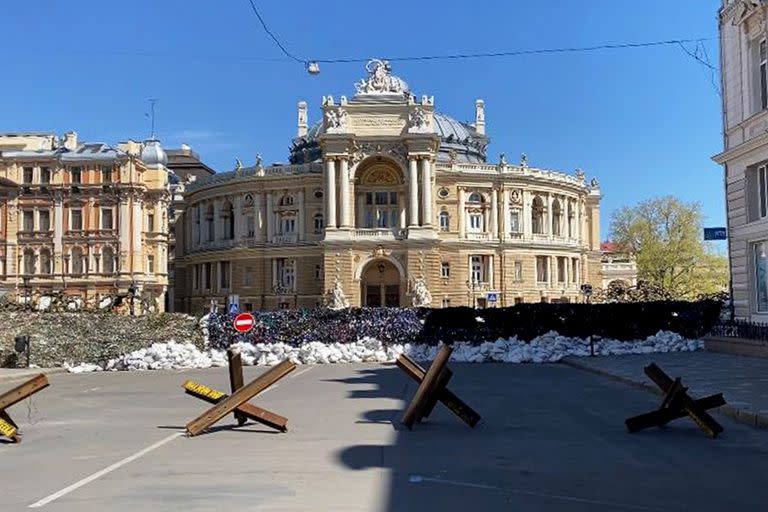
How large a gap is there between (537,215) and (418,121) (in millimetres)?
17169

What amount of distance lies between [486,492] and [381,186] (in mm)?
68454

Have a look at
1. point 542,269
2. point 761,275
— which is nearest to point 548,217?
point 542,269

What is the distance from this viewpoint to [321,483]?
831 centimetres

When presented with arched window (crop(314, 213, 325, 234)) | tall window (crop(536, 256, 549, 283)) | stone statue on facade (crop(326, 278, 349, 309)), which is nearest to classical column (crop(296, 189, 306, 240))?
arched window (crop(314, 213, 325, 234))

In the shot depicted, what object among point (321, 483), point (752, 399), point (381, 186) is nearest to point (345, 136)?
point (381, 186)

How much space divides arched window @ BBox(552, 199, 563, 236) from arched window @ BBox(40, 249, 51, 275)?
47.8m

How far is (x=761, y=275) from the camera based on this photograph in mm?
26391

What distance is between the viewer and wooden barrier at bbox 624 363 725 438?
1110 cm

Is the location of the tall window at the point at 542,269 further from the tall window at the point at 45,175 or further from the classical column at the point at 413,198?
the tall window at the point at 45,175

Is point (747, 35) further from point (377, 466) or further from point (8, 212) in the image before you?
point (8, 212)

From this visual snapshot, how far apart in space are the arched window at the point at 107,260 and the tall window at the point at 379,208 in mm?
23266

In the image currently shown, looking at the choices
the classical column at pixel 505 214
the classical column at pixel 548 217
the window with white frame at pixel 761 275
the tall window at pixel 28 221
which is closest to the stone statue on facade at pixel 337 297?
the classical column at pixel 505 214

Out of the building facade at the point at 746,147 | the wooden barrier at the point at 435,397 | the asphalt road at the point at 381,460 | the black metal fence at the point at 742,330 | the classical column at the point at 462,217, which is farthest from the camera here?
the classical column at the point at 462,217

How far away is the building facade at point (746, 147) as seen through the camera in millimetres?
25656
